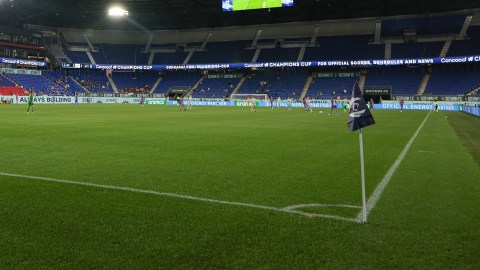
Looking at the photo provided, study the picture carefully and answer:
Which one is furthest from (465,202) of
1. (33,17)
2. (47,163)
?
(33,17)

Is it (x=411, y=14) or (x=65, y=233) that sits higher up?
(x=411, y=14)

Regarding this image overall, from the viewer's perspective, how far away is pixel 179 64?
275ft

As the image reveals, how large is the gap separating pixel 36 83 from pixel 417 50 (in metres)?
69.4

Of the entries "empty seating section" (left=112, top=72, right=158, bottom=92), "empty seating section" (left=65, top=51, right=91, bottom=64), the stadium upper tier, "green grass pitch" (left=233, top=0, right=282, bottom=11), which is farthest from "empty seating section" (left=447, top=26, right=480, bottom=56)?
"empty seating section" (left=65, top=51, right=91, bottom=64)

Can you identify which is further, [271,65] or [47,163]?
[271,65]

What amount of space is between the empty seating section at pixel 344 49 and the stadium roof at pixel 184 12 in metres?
4.18

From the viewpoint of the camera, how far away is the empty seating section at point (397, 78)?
6569 centimetres

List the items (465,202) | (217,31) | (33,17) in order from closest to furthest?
(465,202)
(33,17)
(217,31)

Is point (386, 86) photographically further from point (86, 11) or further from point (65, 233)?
point (65, 233)

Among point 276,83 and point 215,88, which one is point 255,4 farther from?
point 215,88

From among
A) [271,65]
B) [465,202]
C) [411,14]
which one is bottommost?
[465,202]

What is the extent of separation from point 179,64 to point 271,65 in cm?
2109

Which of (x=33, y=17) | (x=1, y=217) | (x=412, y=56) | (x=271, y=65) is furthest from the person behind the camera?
(x=33, y=17)

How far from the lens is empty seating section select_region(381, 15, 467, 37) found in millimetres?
68375
